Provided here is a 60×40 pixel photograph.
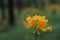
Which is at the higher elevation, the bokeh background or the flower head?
the bokeh background

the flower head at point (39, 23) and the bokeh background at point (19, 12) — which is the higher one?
the bokeh background at point (19, 12)

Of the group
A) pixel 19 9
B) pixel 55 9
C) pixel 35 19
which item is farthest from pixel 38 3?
pixel 35 19

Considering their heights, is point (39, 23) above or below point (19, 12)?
below

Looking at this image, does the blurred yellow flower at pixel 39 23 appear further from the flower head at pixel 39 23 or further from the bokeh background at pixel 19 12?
the bokeh background at pixel 19 12

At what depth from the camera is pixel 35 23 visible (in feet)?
8.39

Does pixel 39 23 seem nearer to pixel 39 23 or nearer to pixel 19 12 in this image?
pixel 39 23

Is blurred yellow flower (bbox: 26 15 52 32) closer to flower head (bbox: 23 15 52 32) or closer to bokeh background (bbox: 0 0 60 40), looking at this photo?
flower head (bbox: 23 15 52 32)

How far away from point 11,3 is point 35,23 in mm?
12890

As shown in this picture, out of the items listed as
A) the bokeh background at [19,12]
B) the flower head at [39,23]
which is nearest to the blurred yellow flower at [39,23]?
the flower head at [39,23]

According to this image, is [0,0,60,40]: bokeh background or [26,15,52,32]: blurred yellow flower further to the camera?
[0,0,60,40]: bokeh background

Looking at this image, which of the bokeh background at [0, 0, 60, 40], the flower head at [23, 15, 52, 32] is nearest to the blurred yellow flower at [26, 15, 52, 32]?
the flower head at [23, 15, 52, 32]

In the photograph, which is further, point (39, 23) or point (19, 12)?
A: point (19, 12)

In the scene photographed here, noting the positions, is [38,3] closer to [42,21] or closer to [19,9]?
[19,9]

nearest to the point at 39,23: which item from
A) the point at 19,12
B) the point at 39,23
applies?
the point at 39,23
